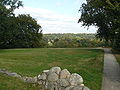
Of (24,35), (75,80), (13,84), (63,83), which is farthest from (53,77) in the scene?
(24,35)

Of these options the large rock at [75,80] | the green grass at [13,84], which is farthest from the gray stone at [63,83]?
the green grass at [13,84]

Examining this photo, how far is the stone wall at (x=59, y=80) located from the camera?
11688 millimetres

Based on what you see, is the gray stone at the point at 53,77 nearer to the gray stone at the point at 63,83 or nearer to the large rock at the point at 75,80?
the gray stone at the point at 63,83

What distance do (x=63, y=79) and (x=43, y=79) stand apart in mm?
1294

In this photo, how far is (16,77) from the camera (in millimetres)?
14086

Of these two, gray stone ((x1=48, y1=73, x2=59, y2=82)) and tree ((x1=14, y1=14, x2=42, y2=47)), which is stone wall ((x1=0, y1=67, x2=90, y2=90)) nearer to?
gray stone ((x1=48, y1=73, x2=59, y2=82))

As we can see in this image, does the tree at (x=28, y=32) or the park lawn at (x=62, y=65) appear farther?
the tree at (x=28, y=32)

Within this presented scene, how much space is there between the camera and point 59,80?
39.7ft

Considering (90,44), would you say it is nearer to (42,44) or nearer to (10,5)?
(42,44)

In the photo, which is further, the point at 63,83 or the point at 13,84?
the point at 13,84

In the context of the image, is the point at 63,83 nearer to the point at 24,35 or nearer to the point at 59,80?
the point at 59,80

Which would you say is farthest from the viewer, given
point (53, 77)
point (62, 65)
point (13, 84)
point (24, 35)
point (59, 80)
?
point (24, 35)

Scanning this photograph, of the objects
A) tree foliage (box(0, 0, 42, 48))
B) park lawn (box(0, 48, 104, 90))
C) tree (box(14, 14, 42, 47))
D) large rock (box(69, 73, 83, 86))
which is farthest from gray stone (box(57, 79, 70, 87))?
tree (box(14, 14, 42, 47))

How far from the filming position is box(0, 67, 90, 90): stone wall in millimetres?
11688
